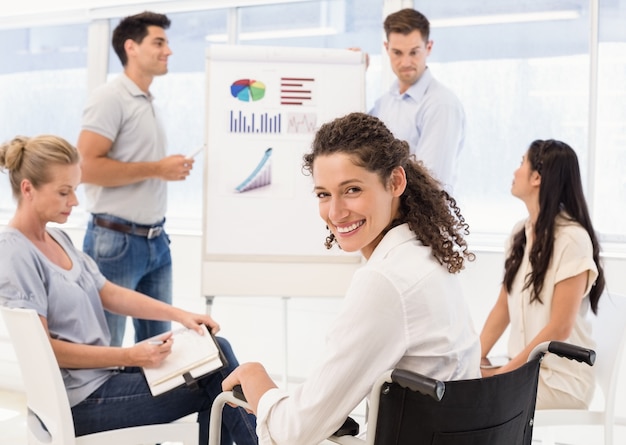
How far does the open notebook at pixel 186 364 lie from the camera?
2018mm

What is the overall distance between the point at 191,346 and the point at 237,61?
139 centimetres

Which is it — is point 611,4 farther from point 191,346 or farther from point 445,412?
point 445,412

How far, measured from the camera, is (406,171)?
1.51 meters

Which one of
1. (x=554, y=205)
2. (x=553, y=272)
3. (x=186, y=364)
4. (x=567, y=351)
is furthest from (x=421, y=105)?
(x=567, y=351)

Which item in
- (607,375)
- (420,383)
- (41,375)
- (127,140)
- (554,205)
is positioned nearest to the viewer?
(420,383)

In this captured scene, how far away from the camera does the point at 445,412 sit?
48.9 inches

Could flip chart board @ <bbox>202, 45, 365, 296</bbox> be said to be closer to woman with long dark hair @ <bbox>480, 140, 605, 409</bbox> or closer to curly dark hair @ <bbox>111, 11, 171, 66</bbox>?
curly dark hair @ <bbox>111, 11, 171, 66</bbox>

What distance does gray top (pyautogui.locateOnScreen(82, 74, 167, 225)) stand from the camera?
Answer: 9.75 feet

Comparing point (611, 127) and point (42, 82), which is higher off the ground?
point (42, 82)

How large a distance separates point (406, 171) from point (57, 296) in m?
1.05

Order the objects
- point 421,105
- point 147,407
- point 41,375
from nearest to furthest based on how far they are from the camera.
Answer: point 41,375, point 147,407, point 421,105

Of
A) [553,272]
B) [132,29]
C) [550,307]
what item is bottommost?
[550,307]

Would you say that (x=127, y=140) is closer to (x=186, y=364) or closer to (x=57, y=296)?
(x=57, y=296)

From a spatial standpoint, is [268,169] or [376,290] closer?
[376,290]
